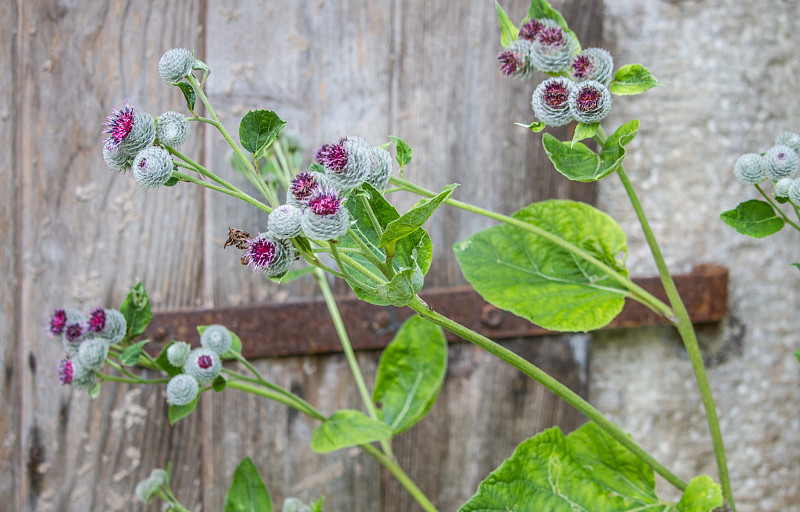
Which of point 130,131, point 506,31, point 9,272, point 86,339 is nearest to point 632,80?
point 506,31

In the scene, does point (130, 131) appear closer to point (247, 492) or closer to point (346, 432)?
point (346, 432)

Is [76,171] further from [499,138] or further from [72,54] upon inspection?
[499,138]

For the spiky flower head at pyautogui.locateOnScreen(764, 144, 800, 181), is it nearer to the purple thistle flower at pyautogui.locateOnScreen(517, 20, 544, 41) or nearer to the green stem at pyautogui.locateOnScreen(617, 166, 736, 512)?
the green stem at pyautogui.locateOnScreen(617, 166, 736, 512)

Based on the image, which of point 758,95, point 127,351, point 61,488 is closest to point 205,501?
point 61,488

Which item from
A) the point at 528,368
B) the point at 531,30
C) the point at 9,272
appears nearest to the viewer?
the point at 528,368

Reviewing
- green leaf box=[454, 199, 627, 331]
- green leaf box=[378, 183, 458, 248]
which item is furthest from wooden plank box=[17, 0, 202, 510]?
green leaf box=[378, 183, 458, 248]

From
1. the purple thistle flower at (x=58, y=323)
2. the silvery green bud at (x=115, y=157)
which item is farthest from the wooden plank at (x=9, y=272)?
the silvery green bud at (x=115, y=157)
